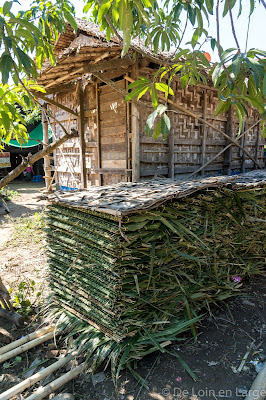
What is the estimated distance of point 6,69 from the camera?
1.66m

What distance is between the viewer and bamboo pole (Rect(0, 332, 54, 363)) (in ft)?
7.92

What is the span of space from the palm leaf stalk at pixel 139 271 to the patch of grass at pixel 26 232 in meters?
3.01

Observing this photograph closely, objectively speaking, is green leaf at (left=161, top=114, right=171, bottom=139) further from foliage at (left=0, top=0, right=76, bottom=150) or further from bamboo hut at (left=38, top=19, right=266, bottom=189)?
bamboo hut at (left=38, top=19, right=266, bottom=189)

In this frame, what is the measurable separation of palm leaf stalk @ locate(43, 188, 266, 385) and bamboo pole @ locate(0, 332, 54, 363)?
0.17 meters

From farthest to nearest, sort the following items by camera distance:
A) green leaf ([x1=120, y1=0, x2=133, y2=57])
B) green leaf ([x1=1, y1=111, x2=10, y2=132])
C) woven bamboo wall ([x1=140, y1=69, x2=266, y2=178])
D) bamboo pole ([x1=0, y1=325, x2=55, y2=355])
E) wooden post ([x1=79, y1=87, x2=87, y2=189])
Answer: wooden post ([x1=79, y1=87, x2=87, y2=189])
woven bamboo wall ([x1=140, y1=69, x2=266, y2=178])
bamboo pole ([x1=0, y1=325, x2=55, y2=355])
green leaf ([x1=1, y1=111, x2=10, y2=132])
green leaf ([x1=120, y1=0, x2=133, y2=57])

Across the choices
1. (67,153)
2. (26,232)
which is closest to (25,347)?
(26,232)

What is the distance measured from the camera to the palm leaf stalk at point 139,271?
86.6 inches

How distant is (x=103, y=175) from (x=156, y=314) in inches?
137

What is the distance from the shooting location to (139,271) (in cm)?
224

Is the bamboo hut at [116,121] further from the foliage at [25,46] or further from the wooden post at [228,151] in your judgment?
the foliage at [25,46]

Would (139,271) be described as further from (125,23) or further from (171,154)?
(171,154)

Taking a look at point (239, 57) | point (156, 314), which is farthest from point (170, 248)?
point (239, 57)

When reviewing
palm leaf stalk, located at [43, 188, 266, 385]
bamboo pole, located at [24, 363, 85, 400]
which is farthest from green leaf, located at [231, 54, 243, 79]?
bamboo pole, located at [24, 363, 85, 400]

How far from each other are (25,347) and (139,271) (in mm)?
1350
